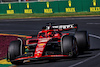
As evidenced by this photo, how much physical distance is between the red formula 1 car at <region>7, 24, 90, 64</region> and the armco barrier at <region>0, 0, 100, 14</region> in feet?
80.4

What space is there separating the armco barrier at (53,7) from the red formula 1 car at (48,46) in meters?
24.5

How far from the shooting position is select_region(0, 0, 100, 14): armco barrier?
3794 centimetres

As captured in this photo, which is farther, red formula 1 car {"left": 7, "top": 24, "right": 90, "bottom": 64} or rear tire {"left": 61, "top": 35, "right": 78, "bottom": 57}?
rear tire {"left": 61, "top": 35, "right": 78, "bottom": 57}

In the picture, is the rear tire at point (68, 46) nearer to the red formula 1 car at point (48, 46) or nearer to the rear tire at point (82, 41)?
the red formula 1 car at point (48, 46)

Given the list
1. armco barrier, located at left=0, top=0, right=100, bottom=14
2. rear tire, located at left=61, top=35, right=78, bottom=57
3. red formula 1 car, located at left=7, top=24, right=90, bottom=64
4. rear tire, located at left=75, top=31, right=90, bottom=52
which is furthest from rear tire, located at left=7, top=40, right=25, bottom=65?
armco barrier, located at left=0, top=0, right=100, bottom=14

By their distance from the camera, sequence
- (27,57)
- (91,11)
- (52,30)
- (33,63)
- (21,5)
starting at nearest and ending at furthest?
(27,57), (33,63), (52,30), (91,11), (21,5)

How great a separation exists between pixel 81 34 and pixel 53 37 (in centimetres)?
161

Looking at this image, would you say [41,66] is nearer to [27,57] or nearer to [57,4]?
[27,57]

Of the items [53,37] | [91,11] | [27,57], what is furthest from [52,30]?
[91,11]

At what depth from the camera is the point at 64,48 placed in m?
12.0

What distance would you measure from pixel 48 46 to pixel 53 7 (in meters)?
27.7

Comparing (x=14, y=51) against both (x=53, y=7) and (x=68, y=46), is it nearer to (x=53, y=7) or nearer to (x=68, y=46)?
(x=68, y=46)

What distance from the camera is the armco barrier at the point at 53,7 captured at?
124ft

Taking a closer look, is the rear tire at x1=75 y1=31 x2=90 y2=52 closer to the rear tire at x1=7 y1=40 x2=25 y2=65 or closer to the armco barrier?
the rear tire at x1=7 y1=40 x2=25 y2=65
